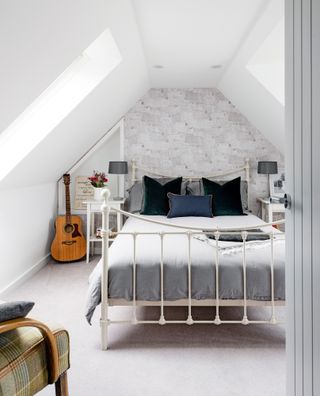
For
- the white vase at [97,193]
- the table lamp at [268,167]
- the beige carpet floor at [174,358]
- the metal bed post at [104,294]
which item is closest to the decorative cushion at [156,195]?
the white vase at [97,193]

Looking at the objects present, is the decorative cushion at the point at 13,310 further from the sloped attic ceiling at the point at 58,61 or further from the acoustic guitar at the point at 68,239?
the acoustic guitar at the point at 68,239

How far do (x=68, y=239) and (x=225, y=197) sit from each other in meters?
1.96

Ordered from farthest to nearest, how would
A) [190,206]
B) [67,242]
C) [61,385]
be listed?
1. [67,242]
2. [190,206]
3. [61,385]

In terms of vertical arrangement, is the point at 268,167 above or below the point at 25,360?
above

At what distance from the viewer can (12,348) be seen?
131 cm

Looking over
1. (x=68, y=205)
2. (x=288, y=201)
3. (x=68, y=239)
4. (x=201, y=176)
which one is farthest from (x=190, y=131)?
(x=288, y=201)

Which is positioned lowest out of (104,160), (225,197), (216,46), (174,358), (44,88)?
(174,358)

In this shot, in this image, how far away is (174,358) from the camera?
2137 millimetres

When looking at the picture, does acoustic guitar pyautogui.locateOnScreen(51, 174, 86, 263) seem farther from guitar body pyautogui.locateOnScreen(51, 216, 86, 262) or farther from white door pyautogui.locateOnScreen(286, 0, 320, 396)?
white door pyautogui.locateOnScreen(286, 0, 320, 396)

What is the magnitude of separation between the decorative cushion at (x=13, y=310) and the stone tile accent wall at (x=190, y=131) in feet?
11.8

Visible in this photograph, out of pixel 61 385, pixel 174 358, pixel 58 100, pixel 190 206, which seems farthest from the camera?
pixel 190 206

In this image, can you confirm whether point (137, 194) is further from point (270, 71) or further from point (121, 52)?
point (270, 71)

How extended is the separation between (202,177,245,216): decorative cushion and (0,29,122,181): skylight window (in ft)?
5.93

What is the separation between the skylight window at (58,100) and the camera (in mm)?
3088
